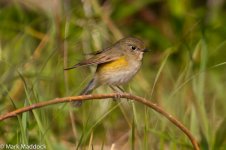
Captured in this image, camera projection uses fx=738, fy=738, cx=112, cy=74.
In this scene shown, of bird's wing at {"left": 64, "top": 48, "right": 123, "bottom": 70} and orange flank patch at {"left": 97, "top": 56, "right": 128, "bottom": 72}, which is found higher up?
bird's wing at {"left": 64, "top": 48, "right": 123, "bottom": 70}

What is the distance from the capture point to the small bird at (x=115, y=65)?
4.13 metres

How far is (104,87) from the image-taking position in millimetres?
4582

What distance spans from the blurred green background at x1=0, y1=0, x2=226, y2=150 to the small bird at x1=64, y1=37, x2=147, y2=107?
63 millimetres

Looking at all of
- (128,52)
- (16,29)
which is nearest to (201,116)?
(128,52)

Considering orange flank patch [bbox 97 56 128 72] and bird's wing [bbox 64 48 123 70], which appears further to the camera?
orange flank patch [bbox 97 56 128 72]

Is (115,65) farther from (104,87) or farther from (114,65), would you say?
(104,87)

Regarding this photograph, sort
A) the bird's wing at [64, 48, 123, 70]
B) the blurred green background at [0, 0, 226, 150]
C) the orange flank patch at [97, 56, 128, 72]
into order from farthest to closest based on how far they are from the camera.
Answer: the orange flank patch at [97, 56, 128, 72] → the bird's wing at [64, 48, 123, 70] → the blurred green background at [0, 0, 226, 150]

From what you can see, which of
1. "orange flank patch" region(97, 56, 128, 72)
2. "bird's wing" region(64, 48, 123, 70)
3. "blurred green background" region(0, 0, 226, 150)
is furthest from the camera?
"orange flank patch" region(97, 56, 128, 72)

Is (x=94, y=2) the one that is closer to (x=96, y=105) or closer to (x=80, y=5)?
(x=80, y=5)

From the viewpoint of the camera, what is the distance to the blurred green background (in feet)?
12.1

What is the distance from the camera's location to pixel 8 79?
416cm

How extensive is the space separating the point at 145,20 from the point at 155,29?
0.44 m

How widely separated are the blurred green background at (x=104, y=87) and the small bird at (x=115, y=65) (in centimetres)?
6

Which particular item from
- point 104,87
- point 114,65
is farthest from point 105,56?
point 104,87
